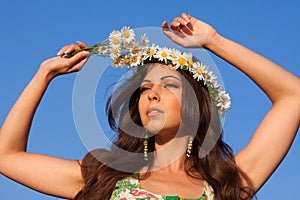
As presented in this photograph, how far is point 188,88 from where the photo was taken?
277 inches

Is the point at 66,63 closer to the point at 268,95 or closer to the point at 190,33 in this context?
the point at 190,33

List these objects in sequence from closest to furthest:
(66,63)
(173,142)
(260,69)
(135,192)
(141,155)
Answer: (66,63)
(135,192)
(260,69)
(173,142)
(141,155)

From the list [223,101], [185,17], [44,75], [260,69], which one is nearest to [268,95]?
[260,69]

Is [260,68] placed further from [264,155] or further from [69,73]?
[69,73]

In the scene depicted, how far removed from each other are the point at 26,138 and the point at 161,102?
40.3 inches

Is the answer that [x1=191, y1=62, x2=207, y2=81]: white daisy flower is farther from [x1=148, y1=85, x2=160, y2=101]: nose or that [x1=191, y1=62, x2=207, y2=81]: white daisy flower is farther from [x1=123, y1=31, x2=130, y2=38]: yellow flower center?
[x1=123, y1=31, x2=130, y2=38]: yellow flower center

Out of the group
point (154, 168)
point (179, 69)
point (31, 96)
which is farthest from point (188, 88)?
point (31, 96)

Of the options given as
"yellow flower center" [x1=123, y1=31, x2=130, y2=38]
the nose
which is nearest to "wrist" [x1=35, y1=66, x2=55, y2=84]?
"yellow flower center" [x1=123, y1=31, x2=130, y2=38]

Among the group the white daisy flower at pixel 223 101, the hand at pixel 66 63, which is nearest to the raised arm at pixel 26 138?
the hand at pixel 66 63

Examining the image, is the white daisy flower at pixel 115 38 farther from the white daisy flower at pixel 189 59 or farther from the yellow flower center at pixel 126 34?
the white daisy flower at pixel 189 59

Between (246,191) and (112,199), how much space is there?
1.00 meters

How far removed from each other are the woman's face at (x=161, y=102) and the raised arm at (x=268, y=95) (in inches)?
12.3

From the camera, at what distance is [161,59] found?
707 centimetres

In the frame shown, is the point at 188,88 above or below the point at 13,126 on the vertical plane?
above
